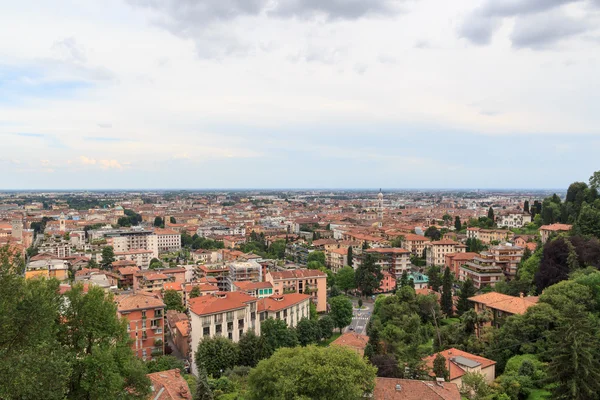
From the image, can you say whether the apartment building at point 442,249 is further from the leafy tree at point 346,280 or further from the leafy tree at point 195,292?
the leafy tree at point 195,292

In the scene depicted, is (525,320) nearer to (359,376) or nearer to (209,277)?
(359,376)

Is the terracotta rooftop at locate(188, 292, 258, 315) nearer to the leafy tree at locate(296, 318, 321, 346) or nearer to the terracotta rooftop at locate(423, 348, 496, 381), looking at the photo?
the leafy tree at locate(296, 318, 321, 346)

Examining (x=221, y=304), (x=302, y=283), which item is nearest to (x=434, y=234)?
(x=302, y=283)

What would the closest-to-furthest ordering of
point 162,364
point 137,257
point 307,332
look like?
point 162,364, point 307,332, point 137,257

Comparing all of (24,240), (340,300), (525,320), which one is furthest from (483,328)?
(24,240)

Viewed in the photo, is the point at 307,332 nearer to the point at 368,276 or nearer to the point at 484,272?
the point at 368,276
